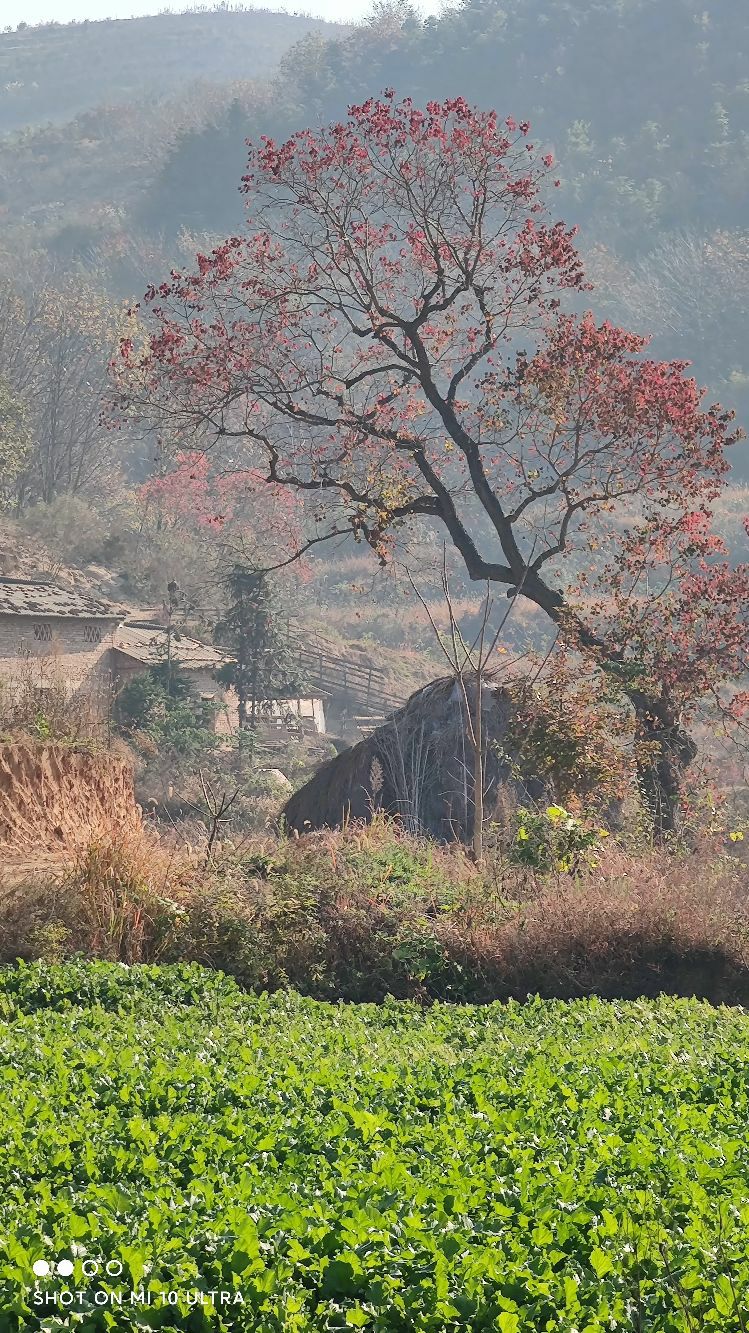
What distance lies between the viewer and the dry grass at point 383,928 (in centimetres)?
995

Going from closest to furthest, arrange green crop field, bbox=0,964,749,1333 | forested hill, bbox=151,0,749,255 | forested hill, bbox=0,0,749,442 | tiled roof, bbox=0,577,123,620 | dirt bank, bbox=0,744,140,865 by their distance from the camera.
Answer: green crop field, bbox=0,964,749,1333 < dirt bank, bbox=0,744,140,865 < tiled roof, bbox=0,577,123,620 < forested hill, bbox=0,0,749,442 < forested hill, bbox=151,0,749,255

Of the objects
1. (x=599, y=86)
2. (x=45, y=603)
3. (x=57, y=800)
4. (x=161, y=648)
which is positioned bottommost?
(x=57, y=800)

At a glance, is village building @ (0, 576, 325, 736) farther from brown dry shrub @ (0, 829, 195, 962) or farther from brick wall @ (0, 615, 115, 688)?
brown dry shrub @ (0, 829, 195, 962)

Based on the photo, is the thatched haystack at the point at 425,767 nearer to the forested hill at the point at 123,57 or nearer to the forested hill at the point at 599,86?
the forested hill at the point at 599,86

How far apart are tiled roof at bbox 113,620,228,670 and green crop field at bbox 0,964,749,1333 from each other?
91.9 ft

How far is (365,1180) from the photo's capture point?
423 centimetres

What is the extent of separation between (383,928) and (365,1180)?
20.7 ft

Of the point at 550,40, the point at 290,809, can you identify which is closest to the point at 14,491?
the point at 290,809

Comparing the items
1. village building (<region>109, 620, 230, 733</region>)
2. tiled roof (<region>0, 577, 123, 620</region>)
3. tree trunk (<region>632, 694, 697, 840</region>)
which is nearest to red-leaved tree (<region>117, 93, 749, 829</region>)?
tree trunk (<region>632, 694, 697, 840</region>)

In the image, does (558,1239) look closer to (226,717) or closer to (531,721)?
(531,721)

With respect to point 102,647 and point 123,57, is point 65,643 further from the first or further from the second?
point 123,57

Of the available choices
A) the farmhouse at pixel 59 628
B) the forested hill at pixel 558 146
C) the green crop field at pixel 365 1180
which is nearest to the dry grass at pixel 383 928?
the green crop field at pixel 365 1180

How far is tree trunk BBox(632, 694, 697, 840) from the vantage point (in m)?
15.6

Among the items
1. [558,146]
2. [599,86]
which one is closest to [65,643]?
[558,146]
